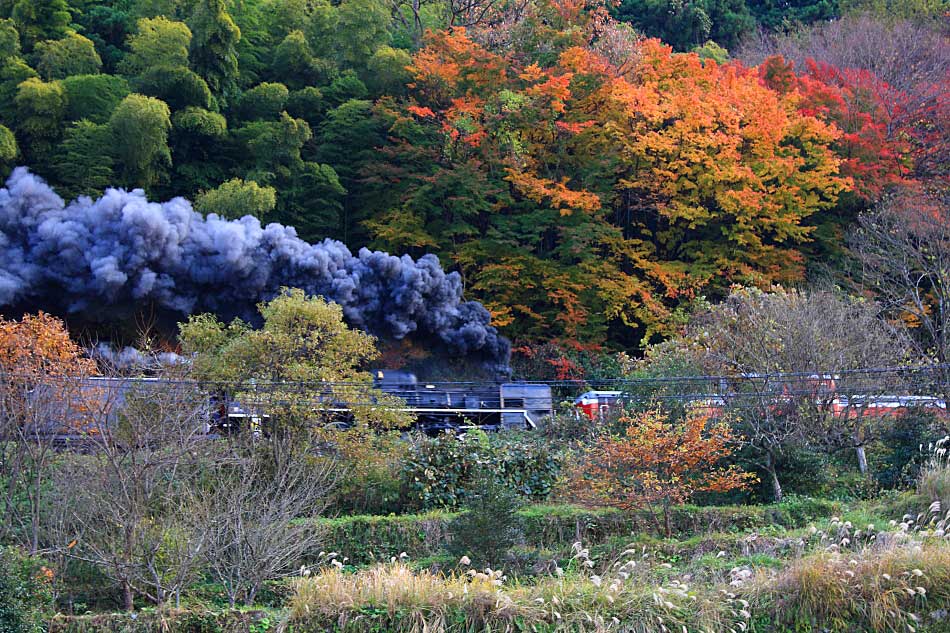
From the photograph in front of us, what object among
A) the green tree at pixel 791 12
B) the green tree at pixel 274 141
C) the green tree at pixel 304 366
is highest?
the green tree at pixel 791 12

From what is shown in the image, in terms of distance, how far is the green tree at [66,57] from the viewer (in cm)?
2841

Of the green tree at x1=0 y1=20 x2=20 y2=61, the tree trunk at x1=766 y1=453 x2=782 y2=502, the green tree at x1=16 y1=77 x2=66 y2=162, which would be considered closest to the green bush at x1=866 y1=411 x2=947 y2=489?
the tree trunk at x1=766 y1=453 x2=782 y2=502

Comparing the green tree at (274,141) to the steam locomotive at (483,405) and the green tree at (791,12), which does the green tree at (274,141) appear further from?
the green tree at (791,12)

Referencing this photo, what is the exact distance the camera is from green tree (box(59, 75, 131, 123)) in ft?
91.4

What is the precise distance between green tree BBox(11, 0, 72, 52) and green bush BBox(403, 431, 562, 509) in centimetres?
2068

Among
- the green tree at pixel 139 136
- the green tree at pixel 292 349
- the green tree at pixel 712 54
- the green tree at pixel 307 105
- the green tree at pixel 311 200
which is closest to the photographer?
the green tree at pixel 292 349

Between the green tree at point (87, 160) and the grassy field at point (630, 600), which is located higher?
the green tree at point (87, 160)

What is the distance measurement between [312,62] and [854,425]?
72.8 feet

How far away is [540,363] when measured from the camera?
92.5 feet

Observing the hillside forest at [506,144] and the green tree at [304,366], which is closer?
the green tree at [304,366]

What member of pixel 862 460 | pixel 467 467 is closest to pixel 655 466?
pixel 467 467

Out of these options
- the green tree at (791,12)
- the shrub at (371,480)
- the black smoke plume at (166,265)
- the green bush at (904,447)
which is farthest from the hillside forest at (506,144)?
the green tree at (791,12)

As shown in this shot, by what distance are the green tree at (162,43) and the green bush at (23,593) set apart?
62.3ft

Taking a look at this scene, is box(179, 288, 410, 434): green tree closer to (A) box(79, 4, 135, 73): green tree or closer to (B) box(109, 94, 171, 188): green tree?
(B) box(109, 94, 171, 188): green tree
